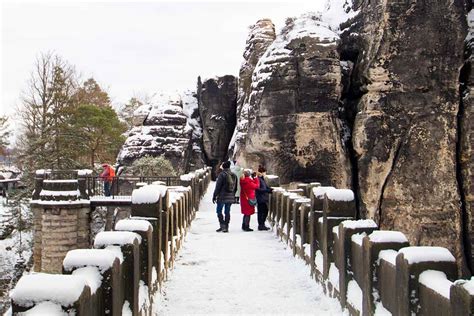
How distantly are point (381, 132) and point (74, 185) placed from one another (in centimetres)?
1364

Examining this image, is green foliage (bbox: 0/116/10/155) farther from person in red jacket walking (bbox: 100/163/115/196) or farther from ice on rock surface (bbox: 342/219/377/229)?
ice on rock surface (bbox: 342/219/377/229)

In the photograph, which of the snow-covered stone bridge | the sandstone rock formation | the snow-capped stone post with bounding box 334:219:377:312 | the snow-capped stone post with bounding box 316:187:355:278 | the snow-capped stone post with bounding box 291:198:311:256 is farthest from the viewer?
the sandstone rock formation

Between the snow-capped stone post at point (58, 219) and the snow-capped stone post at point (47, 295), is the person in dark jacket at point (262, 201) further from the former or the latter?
the snow-capped stone post at point (58, 219)

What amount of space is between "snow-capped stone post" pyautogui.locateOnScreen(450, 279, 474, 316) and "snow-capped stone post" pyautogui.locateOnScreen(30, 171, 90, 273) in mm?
19911

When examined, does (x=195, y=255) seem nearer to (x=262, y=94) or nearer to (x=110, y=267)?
(x=110, y=267)

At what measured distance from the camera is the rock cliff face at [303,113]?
23.1 m

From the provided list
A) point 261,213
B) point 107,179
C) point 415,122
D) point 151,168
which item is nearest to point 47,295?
point 261,213

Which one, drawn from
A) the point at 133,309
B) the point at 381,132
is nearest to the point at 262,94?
the point at 381,132

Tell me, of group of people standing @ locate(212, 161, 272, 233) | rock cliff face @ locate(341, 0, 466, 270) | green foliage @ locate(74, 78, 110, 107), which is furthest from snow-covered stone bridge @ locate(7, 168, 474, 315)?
green foliage @ locate(74, 78, 110, 107)

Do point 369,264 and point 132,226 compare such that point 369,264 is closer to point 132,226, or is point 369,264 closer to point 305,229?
point 132,226

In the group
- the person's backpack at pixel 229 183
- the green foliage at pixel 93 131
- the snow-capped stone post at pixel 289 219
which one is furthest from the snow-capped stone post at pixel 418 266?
the green foliage at pixel 93 131

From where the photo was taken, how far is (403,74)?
72.1ft

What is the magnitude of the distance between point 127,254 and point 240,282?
10.4 ft

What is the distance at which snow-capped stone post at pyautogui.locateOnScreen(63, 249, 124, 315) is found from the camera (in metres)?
3.50
